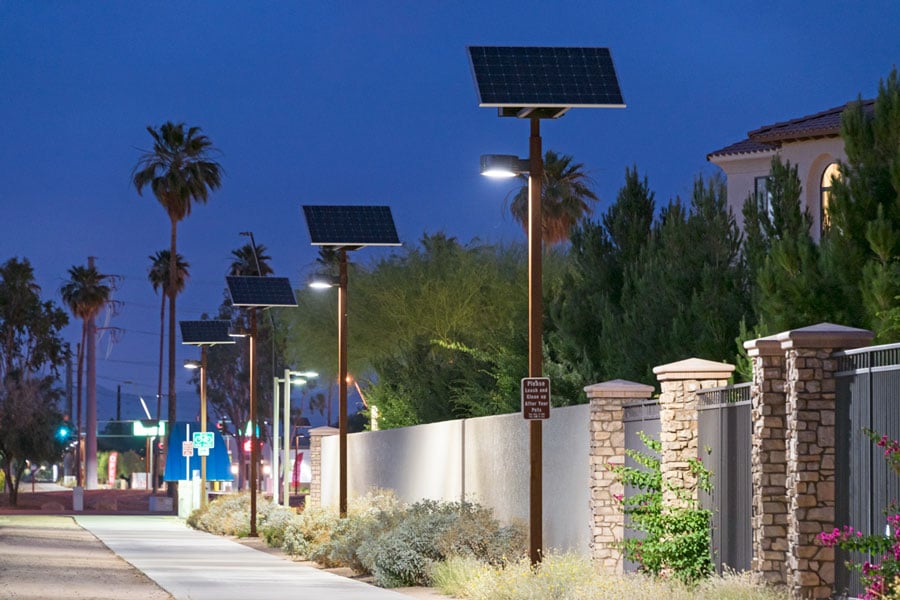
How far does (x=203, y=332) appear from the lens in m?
57.6

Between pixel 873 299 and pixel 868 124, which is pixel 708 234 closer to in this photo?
pixel 868 124

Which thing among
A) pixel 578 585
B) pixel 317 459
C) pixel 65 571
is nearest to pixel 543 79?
pixel 578 585

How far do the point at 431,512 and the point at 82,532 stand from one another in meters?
24.6

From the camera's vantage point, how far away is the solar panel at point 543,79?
64.1 ft

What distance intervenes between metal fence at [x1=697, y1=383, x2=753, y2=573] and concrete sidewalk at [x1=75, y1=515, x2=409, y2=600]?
5.79 m

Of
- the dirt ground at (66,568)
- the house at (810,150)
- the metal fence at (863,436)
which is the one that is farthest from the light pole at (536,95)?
the house at (810,150)

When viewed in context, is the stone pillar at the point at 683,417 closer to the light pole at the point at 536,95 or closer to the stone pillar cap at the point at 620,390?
the light pole at the point at 536,95

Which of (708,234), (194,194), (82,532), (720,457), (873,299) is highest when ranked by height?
(194,194)

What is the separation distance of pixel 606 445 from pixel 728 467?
4414 mm

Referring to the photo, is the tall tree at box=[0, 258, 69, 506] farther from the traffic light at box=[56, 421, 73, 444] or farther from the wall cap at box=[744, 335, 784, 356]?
the wall cap at box=[744, 335, 784, 356]

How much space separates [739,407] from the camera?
17203 mm

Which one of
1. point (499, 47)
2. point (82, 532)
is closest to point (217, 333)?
point (82, 532)

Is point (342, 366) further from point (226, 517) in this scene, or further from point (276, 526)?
point (226, 517)

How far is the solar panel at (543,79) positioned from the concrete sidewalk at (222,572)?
7296 millimetres
